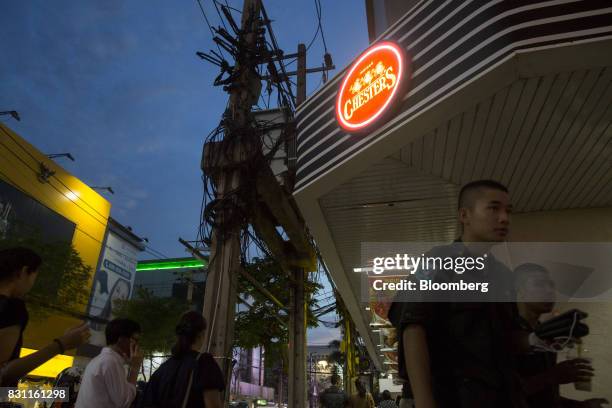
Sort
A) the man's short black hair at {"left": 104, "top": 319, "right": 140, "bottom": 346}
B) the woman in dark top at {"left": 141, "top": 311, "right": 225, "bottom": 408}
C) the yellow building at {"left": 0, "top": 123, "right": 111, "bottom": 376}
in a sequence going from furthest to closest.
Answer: the yellow building at {"left": 0, "top": 123, "right": 111, "bottom": 376}, the man's short black hair at {"left": 104, "top": 319, "right": 140, "bottom": 346}, the woman in dark top at {"left": 141, "top": 311, "right": 225, "bottom": 408}

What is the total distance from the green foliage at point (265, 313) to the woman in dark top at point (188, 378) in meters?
6.92

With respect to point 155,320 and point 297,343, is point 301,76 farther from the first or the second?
point 155,320

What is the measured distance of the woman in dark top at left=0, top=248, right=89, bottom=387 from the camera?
2.06m

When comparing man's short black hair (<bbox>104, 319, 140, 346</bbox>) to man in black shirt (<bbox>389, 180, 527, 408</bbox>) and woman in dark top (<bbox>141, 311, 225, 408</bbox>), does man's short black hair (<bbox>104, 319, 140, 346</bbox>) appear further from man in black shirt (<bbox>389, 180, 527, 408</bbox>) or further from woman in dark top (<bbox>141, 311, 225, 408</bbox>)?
man in black shirt (<bbox>389, 180, 527, 408</bbox>)

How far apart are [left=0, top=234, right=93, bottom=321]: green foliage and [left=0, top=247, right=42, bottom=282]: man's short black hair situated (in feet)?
45.8

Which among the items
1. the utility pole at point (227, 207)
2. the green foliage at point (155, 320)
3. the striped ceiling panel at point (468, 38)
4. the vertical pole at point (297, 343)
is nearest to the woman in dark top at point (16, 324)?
the utility pole at point (227, 207)

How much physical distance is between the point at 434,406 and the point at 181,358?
198 centimetres

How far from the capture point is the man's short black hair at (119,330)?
3121mm

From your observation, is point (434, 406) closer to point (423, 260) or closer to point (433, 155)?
point (423, 260)

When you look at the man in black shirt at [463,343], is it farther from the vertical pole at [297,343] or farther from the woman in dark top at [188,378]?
the vertical pole at [297,343]

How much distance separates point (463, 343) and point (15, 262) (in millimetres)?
2345

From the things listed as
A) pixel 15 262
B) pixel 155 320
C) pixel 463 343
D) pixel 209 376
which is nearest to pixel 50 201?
pixel 155 320

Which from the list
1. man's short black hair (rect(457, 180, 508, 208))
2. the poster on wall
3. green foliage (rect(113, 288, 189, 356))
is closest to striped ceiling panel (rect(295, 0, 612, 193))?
man's short black hair (rect(457, 180, 508, 208))

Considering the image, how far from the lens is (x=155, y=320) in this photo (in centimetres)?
2266
